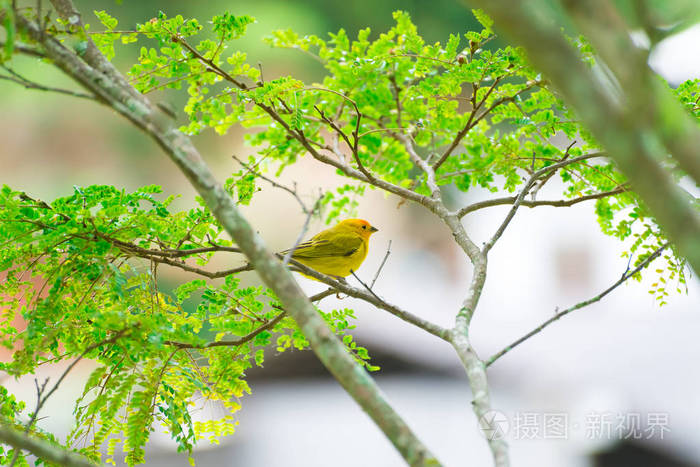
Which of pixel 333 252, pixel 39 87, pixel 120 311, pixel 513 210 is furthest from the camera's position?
pixel 333 252

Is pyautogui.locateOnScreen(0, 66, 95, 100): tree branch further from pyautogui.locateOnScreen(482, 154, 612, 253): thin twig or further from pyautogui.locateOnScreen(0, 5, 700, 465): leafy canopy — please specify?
pyautogui.locateOnScreen(482, 154, 612, 253): thin twig

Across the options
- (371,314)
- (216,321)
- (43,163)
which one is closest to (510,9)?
(216,321)

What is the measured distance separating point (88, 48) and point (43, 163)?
779cm

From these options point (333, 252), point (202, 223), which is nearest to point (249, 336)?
point (202, 223)

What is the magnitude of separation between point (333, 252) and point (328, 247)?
0.14 feet

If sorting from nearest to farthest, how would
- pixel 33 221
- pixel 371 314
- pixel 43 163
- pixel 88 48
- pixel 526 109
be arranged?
pixel 88 48
pixel 33 221
pixel 526 109
pixel 371 314
pixel 43 163

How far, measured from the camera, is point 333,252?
361 centimetres

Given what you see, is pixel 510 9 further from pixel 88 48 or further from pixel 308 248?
pixel 308 248

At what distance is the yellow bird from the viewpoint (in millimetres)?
3547

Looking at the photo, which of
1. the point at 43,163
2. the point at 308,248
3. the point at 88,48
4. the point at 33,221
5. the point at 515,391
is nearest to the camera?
the point at 88,48

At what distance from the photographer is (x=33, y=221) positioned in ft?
7.16

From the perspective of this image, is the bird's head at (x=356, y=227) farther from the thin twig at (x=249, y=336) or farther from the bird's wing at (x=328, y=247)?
the thin twig at (x=249, y=336)

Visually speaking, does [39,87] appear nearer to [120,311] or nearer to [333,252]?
[120,311]

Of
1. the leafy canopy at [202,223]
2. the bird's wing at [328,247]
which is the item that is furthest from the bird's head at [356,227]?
the leafy canopy at [202,223]
